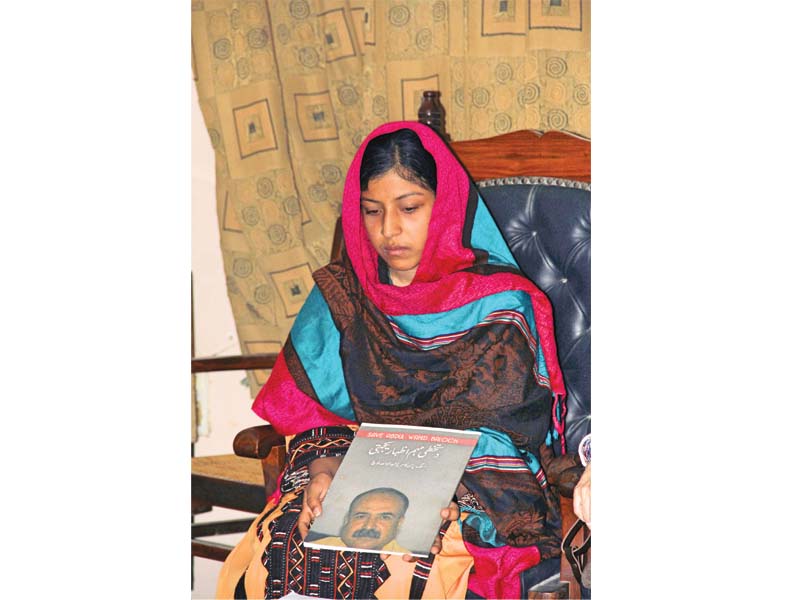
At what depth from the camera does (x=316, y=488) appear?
178cm

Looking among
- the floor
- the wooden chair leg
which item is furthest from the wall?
the wooden chair leg

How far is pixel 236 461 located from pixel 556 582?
1262 millimetres

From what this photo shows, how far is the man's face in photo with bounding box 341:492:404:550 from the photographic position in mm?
1659

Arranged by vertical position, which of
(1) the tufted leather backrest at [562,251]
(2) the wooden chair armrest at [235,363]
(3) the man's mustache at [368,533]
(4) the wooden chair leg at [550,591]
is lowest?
(4) the wooden chair leg at [550,591]

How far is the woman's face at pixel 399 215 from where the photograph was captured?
1.93 meters

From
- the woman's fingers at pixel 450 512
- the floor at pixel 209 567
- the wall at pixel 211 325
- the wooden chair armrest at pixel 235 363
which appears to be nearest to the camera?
the woman's fingers at pixel 450 512

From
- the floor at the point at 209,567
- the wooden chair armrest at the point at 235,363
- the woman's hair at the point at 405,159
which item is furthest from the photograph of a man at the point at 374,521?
the floor at the point at 209,567

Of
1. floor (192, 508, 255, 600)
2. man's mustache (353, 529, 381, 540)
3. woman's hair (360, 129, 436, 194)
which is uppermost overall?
woman's hair (360, 129, 436, 194)

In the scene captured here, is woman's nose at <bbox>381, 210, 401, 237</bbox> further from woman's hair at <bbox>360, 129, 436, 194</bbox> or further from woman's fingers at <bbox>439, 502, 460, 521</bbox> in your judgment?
woman's fingers at <bbox>439, 502, 460, 521</bbox>

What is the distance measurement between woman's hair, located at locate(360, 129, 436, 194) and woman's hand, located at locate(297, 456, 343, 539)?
57cm

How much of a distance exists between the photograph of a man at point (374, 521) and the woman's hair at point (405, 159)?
0.61m

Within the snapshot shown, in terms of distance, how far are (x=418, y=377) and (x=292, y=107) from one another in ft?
4.28

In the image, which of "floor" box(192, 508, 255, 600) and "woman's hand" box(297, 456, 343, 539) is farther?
"floor" box(192, 508, 255, 600)

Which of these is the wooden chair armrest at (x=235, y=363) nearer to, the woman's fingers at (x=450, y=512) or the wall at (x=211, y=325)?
the wall at (x=211, y=325)
